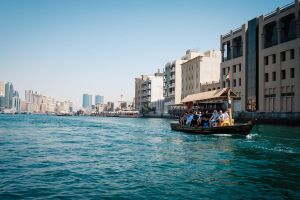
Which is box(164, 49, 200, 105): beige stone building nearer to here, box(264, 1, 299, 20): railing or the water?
box(264, 1, 299, 20): railing

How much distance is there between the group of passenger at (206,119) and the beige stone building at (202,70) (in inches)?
2282

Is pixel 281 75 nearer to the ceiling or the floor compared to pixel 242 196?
nearer to the ceiling

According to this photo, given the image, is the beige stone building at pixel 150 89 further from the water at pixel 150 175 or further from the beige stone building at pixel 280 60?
the water at pixel 150 175

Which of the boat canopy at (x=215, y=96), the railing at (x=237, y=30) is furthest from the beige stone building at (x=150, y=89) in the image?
the boat canopy at (x=215, y=96)

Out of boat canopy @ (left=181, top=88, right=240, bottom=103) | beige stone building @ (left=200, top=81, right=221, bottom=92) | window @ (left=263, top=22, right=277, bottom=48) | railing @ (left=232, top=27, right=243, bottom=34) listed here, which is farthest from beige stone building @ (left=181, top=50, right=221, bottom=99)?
boat canopy @ (left=181, top=88, right=240, bottom=103)

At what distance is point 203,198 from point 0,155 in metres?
12.0

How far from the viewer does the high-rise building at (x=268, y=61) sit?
5450cm

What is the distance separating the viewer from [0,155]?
16.7 metres

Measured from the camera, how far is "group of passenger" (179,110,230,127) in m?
29.3

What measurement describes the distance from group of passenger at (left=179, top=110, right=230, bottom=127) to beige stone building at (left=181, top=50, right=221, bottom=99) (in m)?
58.0

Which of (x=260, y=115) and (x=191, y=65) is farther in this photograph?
(x=191, y=65)

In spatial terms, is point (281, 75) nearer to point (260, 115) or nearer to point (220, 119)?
point (260, 115)

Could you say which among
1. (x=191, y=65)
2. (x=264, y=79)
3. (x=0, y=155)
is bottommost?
(x=0, y=155)

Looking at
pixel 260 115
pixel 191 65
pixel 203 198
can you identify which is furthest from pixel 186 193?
pixel 191 65
